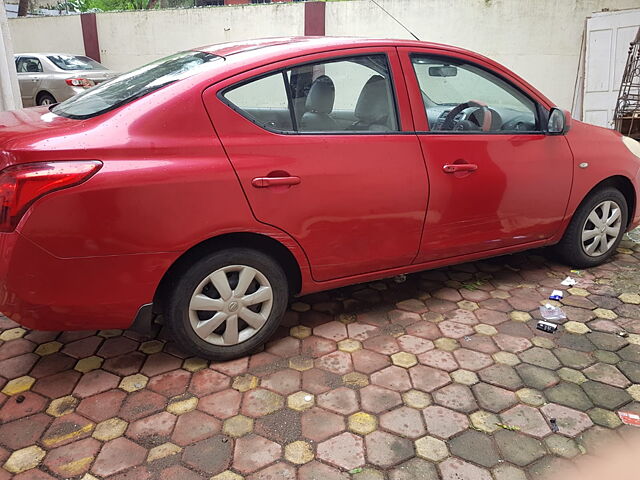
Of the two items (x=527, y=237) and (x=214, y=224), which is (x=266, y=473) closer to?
(x=214, y=224)

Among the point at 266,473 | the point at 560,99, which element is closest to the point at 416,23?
the point at 560,99

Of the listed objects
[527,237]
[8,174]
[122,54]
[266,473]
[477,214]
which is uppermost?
[122,54]

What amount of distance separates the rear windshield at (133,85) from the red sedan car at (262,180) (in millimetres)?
17

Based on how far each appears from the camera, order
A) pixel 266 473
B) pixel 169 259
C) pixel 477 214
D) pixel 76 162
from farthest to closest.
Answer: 1. pixel 477 214
2. pixel 169 259
3. pixel 76 162
4. pixel 266 473

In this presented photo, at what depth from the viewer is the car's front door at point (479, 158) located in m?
2.89

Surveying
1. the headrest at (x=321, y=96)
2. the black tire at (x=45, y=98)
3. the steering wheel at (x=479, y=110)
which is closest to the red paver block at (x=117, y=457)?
the headrest at (x=321, y=96)

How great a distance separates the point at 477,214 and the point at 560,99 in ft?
24.1

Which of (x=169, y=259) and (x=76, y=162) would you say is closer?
(x=76, y=162)

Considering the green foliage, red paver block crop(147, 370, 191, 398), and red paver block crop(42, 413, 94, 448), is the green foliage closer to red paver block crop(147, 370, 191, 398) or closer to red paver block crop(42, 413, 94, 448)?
red paver block crop(147, 370, 191, 398)

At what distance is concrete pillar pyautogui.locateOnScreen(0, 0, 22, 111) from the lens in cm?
441

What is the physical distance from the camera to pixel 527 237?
11.3 ft

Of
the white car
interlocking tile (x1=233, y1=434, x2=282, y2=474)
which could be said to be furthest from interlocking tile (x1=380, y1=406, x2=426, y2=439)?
the white car

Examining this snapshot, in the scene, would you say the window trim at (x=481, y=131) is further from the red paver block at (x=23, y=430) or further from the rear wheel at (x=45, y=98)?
the rear wheel at (x=45, y=98)

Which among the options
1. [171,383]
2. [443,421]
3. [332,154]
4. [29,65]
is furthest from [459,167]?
[29,65]
